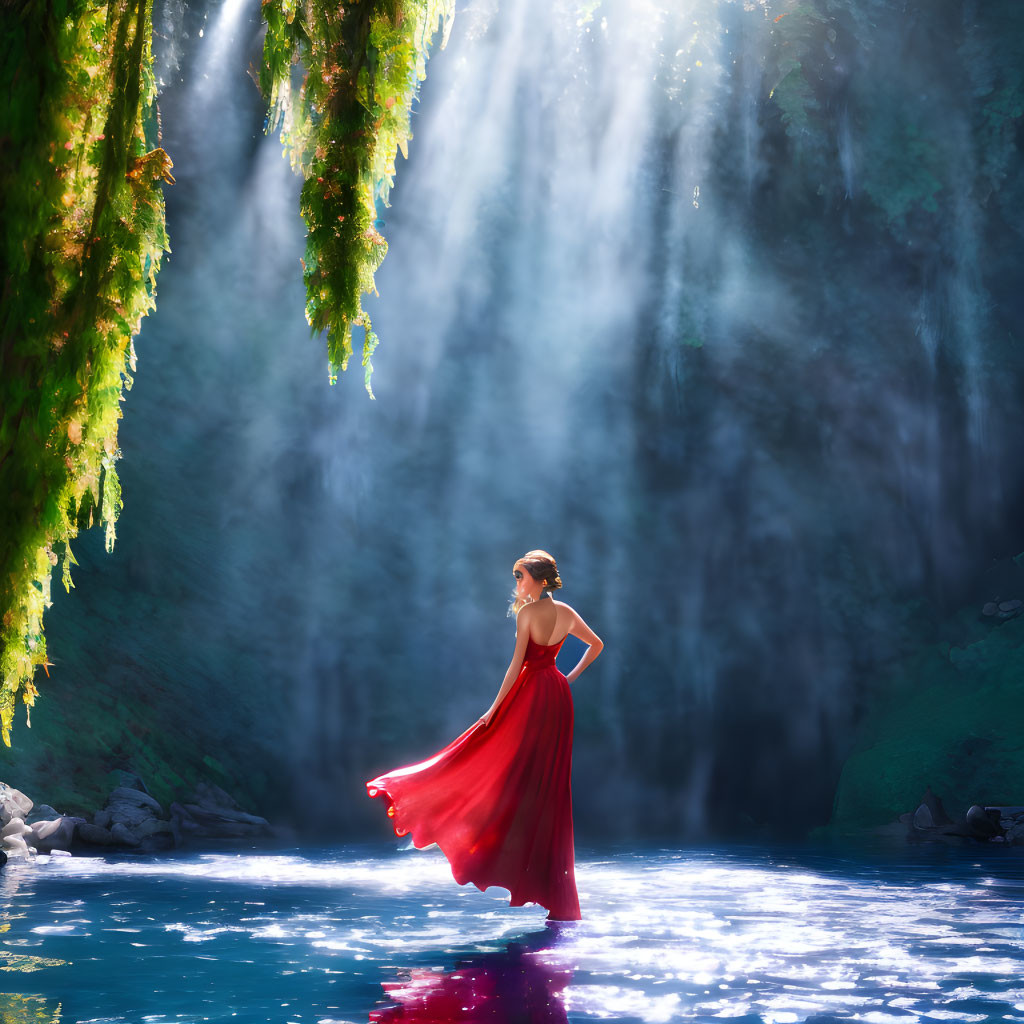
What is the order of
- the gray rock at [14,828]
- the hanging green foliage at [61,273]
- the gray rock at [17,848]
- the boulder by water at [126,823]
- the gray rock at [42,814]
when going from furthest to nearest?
the gray rock at [42,814] < the boulder by water at [126,823] < the gray rock at [14,828] < the gray rock at [17,848] < the hanging green foliage at [61,273]

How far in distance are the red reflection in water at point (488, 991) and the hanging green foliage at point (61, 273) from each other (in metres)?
1.70

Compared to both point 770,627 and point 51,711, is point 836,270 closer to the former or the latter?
point 770,627

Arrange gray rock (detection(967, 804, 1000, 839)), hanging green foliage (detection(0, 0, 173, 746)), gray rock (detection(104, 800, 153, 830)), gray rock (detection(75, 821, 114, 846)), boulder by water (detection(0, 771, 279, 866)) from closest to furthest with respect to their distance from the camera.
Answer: hanging green foliage (detection(0, 0, 173, 746)), boulder by water (detection(0, 771, 279, 866)), gray rock (detection(75, 821, 114, 846)), gray rock (detection(104, 800, 153, 830)), gray rock (detection(967, 804, 1000, 839))

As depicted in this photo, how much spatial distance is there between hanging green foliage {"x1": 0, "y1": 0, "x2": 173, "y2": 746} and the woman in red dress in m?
2.53

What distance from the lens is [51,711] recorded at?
14.8 metres

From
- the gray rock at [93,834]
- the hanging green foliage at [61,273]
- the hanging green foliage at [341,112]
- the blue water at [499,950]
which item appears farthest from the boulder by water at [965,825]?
the hanging green foliage at [61,273]

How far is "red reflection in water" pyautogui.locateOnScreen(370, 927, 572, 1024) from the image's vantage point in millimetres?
3291

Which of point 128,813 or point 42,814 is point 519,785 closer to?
point 42,814

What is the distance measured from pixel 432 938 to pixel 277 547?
15068 millimetres

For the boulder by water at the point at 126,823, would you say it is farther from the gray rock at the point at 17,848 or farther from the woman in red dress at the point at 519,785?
the woman in red dress at the point at 519,785

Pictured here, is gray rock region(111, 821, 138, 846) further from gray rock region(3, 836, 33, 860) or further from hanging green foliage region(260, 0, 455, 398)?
hanging green foliage region(260, 0, 455, 398)

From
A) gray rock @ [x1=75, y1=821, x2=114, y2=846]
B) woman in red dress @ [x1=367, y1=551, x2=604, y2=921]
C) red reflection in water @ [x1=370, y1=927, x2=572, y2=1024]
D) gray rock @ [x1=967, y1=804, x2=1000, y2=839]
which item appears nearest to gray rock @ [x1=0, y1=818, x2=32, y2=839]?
gray rock @ [x1=75, y1=821, x2=114, y2=846]

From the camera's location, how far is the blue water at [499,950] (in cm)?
347

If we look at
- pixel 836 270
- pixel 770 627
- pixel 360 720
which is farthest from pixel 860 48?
pixel 360 720
